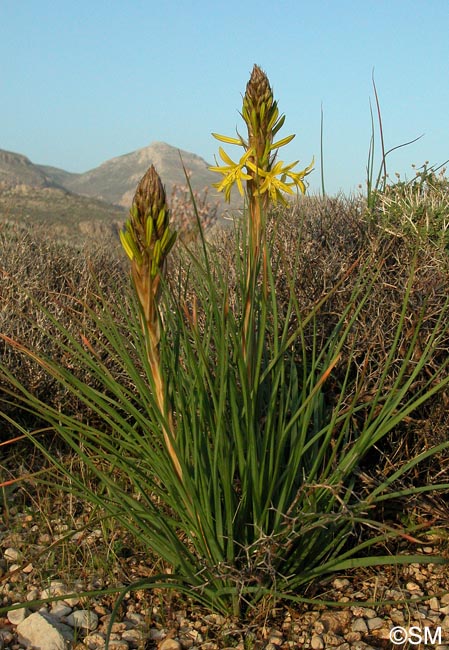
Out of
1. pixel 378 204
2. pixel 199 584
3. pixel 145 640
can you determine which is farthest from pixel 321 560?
pixel 378 204

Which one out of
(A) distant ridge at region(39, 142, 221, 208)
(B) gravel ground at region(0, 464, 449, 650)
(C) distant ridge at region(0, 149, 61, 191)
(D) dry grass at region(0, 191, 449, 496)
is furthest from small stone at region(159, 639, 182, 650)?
(A) distant ridge at region(39, 142, 221, 208)

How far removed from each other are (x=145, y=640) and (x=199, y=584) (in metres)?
0.27

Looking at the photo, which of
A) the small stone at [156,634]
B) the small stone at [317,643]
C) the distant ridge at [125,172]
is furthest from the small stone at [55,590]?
the distant ridge at [125,172]

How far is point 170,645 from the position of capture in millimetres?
2326

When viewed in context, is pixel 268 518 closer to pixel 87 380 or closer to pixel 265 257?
pixel 265 257

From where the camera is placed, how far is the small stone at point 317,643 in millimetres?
2345

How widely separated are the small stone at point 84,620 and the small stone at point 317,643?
78 centimetres

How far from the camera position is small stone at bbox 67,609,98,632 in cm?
248

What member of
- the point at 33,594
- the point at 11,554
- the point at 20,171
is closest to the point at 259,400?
the point at 33,594

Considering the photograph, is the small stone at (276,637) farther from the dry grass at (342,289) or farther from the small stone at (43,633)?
the dry grass at (342,289)

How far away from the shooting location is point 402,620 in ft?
8.18

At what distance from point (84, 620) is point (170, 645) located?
0.38 metres

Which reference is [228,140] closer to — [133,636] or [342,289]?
[342,289]

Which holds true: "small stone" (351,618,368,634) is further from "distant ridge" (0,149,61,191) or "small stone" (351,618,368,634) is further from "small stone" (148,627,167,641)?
"distant ridge" (0,149,61,191)
